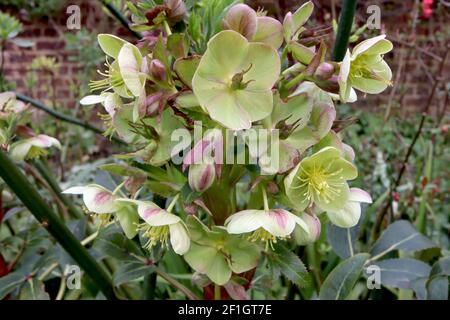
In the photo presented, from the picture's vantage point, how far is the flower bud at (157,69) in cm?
47

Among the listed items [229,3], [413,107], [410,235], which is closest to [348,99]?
[229,3]

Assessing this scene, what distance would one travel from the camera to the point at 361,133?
2.74m

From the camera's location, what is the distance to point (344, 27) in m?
0.70

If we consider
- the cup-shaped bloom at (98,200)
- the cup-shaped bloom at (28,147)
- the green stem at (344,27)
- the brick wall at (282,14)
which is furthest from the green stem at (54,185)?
the brick wall at (282,14)

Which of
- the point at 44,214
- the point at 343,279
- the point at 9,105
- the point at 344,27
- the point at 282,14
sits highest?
the point at 282,14

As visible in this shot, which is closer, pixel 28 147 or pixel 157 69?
pixel 157 69

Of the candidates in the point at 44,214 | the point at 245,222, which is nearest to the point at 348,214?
the point at 245,222

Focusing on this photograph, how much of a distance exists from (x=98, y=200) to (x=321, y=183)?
0.72ft

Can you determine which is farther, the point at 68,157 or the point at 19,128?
the point at 68,157

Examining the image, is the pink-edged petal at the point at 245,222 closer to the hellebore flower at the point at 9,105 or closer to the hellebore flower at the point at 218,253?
the hellebore flower at the point at 218,253

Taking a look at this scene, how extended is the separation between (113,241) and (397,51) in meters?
2.18

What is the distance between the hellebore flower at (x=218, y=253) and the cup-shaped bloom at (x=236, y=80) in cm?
11

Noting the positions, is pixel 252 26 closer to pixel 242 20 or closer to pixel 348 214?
pixel 242 20
